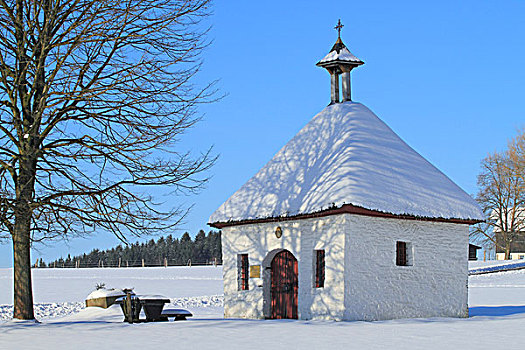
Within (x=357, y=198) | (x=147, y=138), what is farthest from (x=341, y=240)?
(x=147, y=138)

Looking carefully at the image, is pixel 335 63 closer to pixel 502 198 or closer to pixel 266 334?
pixel 266 334

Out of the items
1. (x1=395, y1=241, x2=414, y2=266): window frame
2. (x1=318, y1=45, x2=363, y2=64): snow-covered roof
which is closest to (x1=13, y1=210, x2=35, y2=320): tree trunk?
(x1=395, y1=241, x2=414, y2=266): window frame

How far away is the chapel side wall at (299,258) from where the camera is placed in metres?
16.7

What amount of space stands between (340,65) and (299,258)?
22.0ft

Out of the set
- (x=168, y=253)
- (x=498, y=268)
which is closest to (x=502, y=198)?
(x=498, y=268)

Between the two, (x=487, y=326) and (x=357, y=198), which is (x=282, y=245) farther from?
(x=487, y=326)

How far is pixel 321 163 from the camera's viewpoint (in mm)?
18812

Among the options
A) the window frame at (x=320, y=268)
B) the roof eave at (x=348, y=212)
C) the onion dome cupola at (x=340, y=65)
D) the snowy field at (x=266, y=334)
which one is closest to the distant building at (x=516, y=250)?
the snowy field at (x=266, y=334)

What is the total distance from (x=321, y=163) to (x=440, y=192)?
11.4ft

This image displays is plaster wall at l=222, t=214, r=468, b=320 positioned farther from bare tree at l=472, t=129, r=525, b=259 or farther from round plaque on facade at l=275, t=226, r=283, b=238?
bare tree at l=472, t=129, r=525, b=259

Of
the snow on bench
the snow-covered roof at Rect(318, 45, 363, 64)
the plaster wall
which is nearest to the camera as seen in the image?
the plaster wall

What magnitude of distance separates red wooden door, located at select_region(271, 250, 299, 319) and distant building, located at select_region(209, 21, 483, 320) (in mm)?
27

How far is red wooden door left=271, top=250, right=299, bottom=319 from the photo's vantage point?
18.3 metres

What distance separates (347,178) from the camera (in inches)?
672
